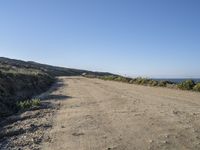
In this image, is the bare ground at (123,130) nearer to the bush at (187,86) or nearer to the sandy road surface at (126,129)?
the sandy road surface at (126,129)

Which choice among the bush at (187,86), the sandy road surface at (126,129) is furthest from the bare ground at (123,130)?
the bush at (187,86)

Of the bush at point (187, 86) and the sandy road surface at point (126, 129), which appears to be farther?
the bush at point (187, 86)

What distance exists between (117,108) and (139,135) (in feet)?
23.6

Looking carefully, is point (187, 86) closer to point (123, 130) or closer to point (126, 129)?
point (126, 129)

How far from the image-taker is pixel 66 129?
13.2 meters

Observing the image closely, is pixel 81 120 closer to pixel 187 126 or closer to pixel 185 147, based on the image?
pixel 187 126

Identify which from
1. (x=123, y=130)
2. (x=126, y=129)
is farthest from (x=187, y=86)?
(x=123, y=130)

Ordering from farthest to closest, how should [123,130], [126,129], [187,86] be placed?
[187,86] < [126,129] < [123,130]

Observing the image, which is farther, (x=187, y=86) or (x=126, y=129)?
(x=187, y=86)

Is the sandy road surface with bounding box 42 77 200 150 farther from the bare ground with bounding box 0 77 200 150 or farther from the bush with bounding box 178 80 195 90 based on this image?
the bush with bounding box 178 80 195 90

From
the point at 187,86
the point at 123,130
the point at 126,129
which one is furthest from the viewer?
the point at 187,86

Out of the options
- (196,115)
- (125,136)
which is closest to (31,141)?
(125,136)

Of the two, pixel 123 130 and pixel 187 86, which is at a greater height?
pixel 187 86

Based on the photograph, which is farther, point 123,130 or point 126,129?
point 126,129
